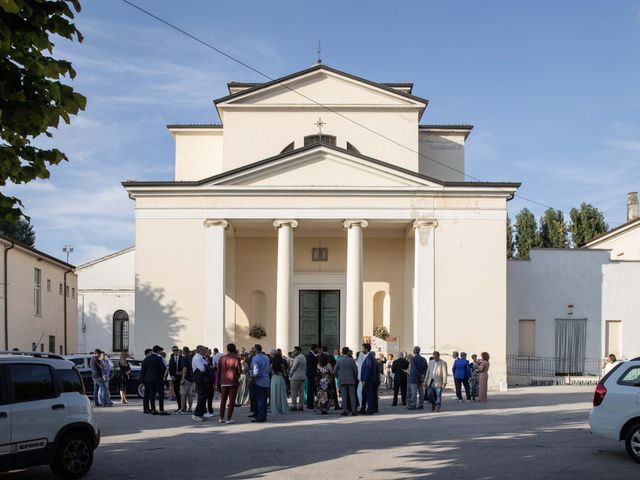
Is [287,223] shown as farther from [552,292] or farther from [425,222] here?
[552,292]

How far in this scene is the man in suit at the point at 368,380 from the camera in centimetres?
2064

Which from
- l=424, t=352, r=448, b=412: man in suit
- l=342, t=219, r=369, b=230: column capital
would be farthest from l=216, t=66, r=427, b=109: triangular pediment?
l=424, t=352, r=448, b=412: man in suit

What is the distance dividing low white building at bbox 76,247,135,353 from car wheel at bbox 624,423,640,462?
136ft

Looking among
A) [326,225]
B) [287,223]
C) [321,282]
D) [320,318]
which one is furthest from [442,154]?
[320,318]

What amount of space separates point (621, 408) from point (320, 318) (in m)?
21.2

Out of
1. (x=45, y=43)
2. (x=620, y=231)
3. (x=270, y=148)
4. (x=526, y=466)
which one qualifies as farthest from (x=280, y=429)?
(x=620, y=231)

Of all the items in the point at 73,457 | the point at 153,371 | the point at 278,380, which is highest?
the point at 153,371

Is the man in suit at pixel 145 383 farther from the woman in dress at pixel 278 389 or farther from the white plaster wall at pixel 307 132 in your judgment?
the white plaster wall at pixel 307 132

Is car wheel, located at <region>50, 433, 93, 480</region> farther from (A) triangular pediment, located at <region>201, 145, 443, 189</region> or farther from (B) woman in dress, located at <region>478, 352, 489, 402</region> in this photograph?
(A) triangular pediment, located at <region>201, 145, 443, 189</region>

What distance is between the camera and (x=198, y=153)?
1335 inches

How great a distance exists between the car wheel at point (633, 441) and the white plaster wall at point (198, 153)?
2390cm

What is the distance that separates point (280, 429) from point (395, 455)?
438 centimetres

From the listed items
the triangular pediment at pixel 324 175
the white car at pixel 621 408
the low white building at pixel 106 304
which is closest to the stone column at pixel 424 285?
the triangular pediment at pixel 324 175

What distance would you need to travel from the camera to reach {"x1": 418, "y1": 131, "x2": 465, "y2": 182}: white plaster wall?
33.8 metres
